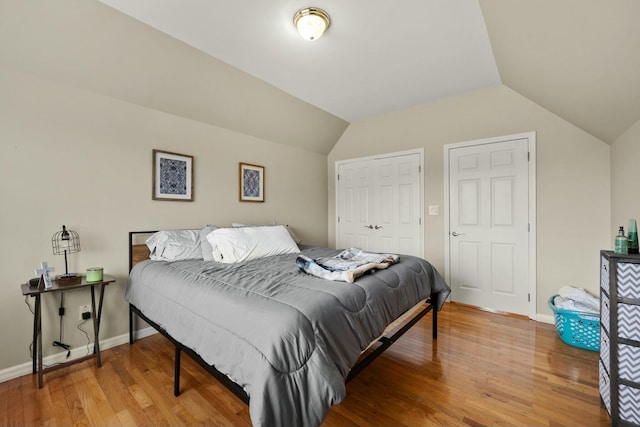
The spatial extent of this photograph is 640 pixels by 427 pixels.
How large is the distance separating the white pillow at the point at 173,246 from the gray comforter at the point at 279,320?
32cm

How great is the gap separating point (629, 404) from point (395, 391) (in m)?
1.16

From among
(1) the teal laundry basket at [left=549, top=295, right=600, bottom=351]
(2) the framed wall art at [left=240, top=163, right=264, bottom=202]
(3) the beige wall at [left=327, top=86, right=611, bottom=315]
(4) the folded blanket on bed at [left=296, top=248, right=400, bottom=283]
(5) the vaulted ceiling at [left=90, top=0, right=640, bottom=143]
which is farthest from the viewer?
(2) the framed wall art at [left=240, top=163, right=264, bottom=202]

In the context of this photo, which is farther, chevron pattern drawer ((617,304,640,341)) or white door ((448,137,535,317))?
white door ((448,137,535,317))

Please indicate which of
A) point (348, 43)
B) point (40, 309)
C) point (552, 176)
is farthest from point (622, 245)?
point (40, 309)

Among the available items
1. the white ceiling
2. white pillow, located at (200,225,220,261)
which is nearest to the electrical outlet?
white pillow, located at (200,225,220,261)

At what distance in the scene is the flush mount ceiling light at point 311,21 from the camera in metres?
1.87

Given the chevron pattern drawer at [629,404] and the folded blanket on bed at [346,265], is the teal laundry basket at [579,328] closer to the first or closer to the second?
the chevron pattern drawer at [629,404]

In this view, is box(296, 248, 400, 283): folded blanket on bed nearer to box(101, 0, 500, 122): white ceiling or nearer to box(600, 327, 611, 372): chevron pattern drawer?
box(600, 327, 611, 372): chevron pattern drawer

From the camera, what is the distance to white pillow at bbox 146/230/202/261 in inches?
98.8

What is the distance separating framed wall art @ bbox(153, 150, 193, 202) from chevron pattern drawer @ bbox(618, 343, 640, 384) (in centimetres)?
345

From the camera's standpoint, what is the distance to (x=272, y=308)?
129cm

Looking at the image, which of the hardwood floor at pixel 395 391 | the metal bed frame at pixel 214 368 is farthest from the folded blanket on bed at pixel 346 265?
the hardwood floor at pixel 395 391

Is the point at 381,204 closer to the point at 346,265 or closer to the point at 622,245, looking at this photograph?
the point at 346,265

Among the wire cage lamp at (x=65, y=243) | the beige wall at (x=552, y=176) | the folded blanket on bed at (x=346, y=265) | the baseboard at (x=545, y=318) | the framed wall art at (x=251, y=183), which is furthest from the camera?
the framed wall art at (x=251, y=183)
